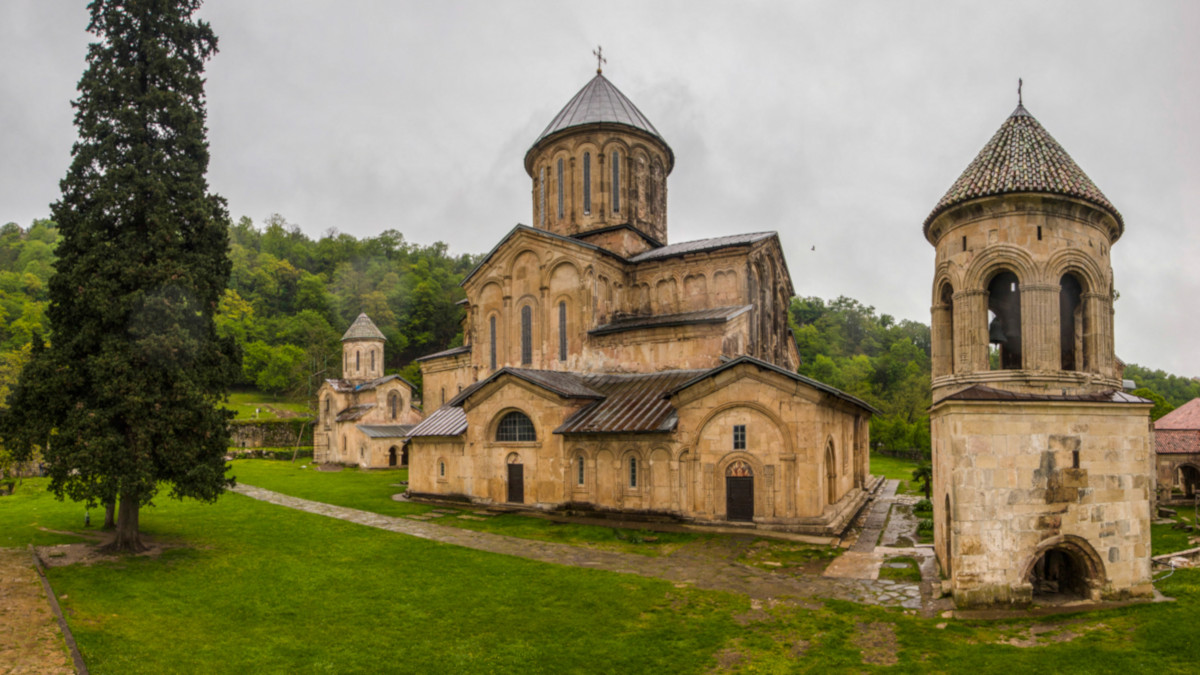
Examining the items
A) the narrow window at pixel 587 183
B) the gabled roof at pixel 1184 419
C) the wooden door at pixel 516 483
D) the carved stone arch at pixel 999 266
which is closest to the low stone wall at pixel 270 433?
the narrow window at pixel 587 183

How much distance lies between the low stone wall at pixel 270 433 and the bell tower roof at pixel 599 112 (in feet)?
109

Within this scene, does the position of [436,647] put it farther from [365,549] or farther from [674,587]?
[365,549]

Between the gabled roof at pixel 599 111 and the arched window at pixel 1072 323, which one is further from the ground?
the gabled roof at pixel 599 111

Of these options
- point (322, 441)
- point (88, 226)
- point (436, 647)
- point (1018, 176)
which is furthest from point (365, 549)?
point (322, 441)

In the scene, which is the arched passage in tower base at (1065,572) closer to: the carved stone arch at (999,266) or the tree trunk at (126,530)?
the carved stone arch at (999,266)

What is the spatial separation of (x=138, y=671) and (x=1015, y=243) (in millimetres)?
13255

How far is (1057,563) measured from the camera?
10.6m

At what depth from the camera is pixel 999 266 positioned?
33.3ft

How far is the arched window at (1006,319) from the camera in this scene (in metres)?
11.4

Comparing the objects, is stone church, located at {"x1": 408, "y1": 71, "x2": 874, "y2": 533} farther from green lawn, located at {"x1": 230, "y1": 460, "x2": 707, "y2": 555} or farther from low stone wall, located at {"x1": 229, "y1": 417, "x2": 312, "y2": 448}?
low stone wall, located at {"x1": 229, "y1": 417, "x2": 312, "y2": 448}

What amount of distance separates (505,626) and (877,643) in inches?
202

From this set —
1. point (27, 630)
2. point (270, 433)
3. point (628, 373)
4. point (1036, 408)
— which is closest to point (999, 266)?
point (1036, 408)

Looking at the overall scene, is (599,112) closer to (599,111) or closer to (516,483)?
(599,111)

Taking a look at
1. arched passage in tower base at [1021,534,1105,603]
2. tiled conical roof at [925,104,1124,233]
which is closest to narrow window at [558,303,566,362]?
tiled conical roof at [925,104,1124,233]
